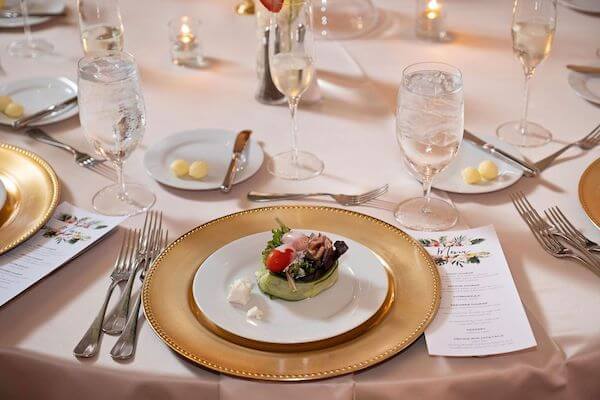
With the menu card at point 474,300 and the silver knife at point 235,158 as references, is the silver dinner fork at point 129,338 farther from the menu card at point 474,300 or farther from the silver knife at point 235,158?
the menu card at point 474,300

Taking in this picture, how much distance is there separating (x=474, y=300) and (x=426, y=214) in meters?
0.26

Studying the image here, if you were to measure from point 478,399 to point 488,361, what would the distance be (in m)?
0.05

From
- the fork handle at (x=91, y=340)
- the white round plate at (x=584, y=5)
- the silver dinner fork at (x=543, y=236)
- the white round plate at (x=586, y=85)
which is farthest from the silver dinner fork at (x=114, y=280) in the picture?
the white round plate at (x=584, y=5)

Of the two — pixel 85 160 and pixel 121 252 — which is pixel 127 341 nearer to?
pixel 121 252

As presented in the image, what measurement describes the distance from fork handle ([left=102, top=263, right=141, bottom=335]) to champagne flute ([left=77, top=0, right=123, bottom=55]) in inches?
32.4

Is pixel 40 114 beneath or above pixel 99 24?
beneath

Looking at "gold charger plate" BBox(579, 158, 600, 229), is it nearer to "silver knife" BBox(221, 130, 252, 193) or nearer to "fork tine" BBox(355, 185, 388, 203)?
"fork tine" BBox(355, 185, 388, 203)

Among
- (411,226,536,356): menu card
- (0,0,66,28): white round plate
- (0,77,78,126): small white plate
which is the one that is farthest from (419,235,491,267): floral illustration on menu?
(0,0,66,28): white round plate

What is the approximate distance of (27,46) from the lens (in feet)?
7.11

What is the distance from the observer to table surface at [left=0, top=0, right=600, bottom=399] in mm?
1082

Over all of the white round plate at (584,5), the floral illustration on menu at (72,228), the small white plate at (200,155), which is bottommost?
the floral illustration on menu at (72,228)

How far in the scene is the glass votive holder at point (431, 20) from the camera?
2125 millimetres

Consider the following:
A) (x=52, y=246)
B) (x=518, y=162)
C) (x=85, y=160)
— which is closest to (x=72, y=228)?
(x=52, y=246)

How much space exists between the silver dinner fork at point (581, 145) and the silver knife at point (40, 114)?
102 centimetres
